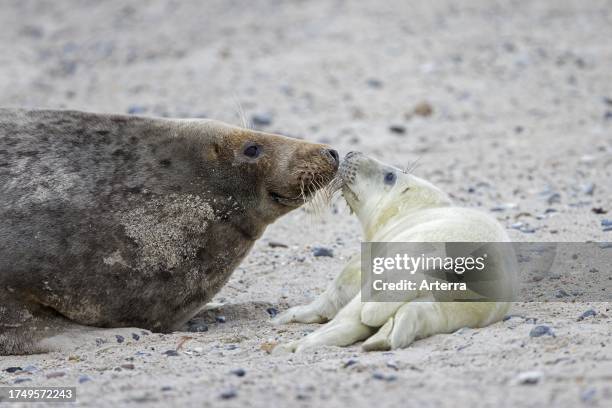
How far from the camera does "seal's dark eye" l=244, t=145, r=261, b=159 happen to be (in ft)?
18.7

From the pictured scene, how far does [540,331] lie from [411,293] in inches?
22.3

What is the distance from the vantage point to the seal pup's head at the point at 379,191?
578 cm

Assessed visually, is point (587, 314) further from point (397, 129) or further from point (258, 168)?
point (397, 129)

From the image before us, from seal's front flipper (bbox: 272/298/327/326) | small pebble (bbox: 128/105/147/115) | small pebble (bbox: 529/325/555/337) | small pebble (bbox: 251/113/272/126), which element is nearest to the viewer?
small pebble (bbox: 529/325/555/337)

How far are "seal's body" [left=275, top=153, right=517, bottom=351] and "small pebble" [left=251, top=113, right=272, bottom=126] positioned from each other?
4.73m

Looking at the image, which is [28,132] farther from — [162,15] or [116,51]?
[162,15]

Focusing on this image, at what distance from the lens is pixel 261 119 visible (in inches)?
418

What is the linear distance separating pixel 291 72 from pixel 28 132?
6.82 metres

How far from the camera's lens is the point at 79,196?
5367mm

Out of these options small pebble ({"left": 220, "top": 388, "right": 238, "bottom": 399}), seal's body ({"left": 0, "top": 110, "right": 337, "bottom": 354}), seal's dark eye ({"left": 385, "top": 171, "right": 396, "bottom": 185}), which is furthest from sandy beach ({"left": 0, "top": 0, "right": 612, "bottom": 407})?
seal's dark eye ({"left": 385, "top": 171, "right": 396, "bottom": 185})

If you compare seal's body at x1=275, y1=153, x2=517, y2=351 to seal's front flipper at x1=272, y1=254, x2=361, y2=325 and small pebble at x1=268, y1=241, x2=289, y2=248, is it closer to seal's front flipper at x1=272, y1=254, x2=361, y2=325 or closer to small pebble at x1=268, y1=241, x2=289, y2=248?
seal's front flipper at x1=272, y1=254, x2=361, y2=325

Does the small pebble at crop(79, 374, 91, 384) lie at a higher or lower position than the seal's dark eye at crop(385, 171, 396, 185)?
lower

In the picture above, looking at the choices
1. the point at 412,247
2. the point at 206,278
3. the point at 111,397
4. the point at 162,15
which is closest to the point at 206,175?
the point at 206,278

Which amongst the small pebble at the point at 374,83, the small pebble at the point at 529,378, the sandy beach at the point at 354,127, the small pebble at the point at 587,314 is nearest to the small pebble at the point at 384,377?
the sandy beach at the point at 354,127
